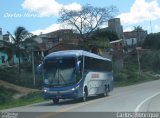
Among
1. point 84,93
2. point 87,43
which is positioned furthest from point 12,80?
point 84,93

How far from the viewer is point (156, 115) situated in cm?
1744

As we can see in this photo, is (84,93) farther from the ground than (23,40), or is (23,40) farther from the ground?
(23,40)

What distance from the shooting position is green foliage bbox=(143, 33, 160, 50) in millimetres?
135875

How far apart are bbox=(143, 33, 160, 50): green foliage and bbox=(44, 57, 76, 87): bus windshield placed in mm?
107134

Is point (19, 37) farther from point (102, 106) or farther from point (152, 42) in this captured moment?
point (152, 42)

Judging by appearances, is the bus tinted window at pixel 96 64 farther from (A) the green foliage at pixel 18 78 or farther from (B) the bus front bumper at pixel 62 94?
(A) the green foliage at pixel 18 78

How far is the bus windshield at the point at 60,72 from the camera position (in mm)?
29000

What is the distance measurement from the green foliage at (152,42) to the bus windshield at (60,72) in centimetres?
10713

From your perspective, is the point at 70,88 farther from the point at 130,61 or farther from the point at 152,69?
the point at 130,61

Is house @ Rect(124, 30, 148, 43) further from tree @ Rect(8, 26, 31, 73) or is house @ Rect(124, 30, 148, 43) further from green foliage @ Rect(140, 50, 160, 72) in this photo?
tree @ Rect(8, 26, 31, 73)

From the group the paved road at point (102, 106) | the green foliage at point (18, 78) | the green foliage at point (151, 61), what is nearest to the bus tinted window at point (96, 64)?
the paved road at point (102, 106)

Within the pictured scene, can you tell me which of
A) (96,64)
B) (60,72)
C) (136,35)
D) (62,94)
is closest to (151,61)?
(136,35)

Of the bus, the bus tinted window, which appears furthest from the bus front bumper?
the bus tinted window

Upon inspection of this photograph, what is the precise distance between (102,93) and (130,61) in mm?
79103
